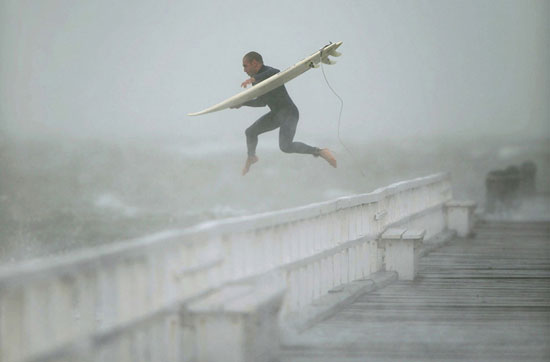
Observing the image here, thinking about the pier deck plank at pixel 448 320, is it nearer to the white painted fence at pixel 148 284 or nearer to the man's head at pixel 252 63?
the white painted fence at pixel 148 284

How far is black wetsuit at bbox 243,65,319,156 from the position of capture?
7.18 meters

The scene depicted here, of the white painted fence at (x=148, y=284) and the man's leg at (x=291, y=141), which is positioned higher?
the man's leg at (x=291, y=141)

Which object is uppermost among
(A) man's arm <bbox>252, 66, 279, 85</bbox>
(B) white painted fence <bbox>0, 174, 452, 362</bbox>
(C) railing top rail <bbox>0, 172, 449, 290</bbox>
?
(A) man's arm <bbox>252, 66, 279, 85</bbox>

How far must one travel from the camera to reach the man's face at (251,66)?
7.17 meters

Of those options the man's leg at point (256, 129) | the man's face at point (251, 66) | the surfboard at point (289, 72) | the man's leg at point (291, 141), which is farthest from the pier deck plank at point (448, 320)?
the man's face at point (251, 66)

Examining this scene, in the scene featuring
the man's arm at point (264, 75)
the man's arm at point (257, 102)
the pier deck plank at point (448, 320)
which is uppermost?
the man's arm at point (264, 75)

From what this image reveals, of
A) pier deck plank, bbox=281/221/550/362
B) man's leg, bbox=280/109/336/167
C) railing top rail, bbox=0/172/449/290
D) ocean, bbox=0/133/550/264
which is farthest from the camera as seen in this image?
ocean, bbox=0/133/550/264

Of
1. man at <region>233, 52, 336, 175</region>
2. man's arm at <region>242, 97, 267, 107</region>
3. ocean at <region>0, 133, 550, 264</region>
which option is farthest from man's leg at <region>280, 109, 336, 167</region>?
ocean at <region>0, 133, 550, 264</region>

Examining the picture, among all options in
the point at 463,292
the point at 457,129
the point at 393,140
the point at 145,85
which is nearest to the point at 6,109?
the point at 145,85

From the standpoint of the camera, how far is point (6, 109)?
23.9m

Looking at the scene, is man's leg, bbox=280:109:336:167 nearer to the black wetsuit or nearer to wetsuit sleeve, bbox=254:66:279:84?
the black wetsuit

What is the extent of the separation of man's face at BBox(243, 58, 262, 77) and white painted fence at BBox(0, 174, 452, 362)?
204 cm

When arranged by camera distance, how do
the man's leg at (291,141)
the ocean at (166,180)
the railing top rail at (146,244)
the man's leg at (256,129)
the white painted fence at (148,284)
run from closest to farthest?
1. the railing top rail at (146,244)
2. the white painted fence at (148,284)
3. the man's leg at (291,141)
4. the man's leg at (256,129)
5. the ocean at (166,180)

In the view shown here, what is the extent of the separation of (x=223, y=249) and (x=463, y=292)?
2906 millimetres
